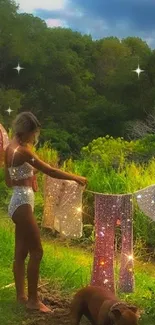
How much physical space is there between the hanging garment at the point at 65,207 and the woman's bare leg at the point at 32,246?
0.49 m

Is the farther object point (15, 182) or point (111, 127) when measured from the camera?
point (111, 127)

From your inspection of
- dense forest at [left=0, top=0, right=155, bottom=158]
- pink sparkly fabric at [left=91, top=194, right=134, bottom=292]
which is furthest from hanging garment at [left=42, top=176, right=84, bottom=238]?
dense forest at [left=0, top=0, right=155, bottom=158]

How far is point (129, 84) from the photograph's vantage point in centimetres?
3272

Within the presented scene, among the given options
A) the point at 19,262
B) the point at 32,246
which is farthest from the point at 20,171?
the point at 19,262

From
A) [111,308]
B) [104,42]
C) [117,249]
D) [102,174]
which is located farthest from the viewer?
[104,42]

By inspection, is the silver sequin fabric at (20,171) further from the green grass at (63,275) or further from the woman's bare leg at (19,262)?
the green grass at (63,275)

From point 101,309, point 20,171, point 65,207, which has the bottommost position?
point 101,309

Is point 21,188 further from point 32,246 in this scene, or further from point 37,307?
point 37,307

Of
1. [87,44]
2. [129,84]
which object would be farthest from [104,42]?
[129,84]

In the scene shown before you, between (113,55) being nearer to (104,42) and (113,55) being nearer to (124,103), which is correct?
(104,42)

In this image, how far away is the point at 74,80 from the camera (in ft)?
107

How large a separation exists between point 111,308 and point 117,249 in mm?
3814

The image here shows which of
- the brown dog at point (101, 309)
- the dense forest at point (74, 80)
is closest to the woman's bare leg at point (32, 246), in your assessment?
the brown dog at point (101, 309)

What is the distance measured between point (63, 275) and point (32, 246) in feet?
3.77
